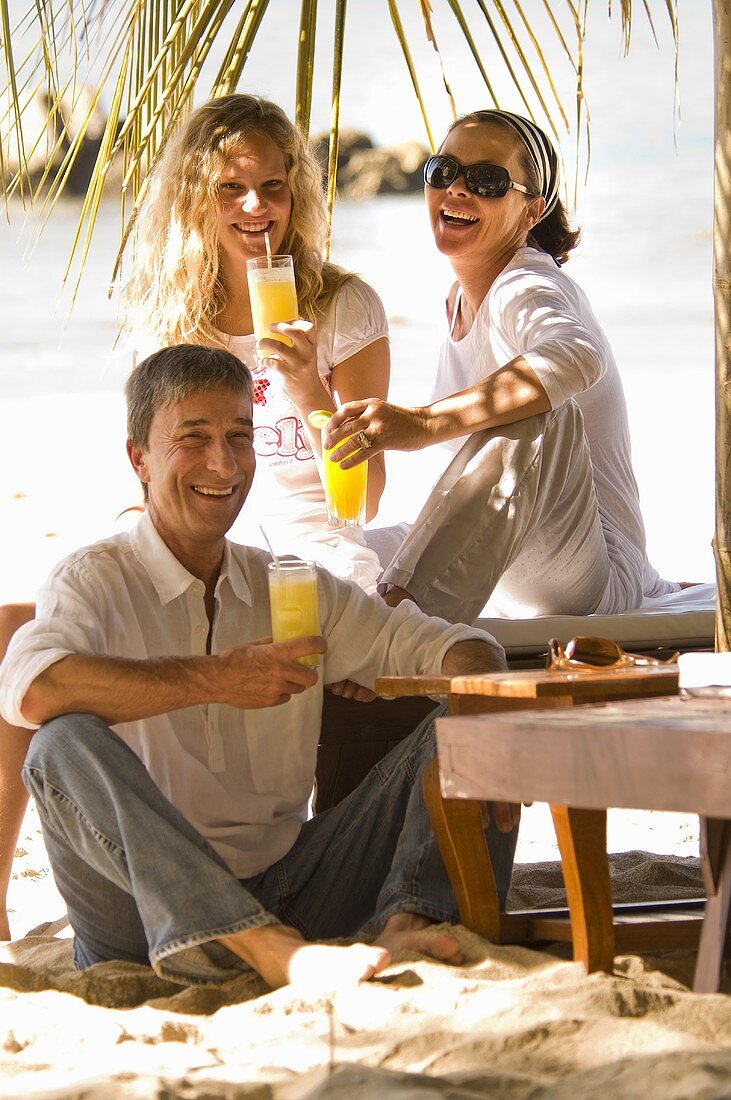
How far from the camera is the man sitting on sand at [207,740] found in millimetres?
1860

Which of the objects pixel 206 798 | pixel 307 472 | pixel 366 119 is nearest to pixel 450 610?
pixel 307 472

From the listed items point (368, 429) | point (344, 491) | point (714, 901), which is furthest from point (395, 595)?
point (714, 901)

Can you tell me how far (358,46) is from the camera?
10.5m

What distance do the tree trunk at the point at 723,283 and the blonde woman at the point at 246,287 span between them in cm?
96

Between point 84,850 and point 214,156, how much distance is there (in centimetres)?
185

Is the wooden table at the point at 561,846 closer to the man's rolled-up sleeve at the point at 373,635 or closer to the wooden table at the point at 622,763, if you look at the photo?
the wooden table at the point at 622,763

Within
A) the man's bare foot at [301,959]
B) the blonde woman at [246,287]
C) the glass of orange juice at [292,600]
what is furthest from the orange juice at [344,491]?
the man's bare foot at [301,959]

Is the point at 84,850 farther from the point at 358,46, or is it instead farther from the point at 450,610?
the point at 358,46

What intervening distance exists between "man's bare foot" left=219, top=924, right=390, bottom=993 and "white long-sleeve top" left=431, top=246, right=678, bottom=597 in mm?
1413

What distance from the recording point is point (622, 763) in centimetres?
130

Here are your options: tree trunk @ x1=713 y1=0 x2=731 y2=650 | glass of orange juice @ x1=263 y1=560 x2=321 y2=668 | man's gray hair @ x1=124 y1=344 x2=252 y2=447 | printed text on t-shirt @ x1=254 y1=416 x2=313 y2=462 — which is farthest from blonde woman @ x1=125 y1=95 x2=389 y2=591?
tree trunk @ x1=713 y1=0 x2=731 y2=650

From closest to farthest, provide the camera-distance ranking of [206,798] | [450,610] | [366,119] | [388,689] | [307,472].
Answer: [388,689], [206,798], [450,610], [307,472], [366,119]

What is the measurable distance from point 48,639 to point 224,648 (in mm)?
386

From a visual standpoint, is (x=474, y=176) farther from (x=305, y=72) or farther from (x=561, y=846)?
(x=561, y=846)
